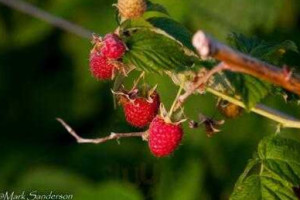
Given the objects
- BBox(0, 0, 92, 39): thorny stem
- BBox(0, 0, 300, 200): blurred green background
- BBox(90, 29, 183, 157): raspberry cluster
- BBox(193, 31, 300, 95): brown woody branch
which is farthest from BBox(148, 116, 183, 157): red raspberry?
BBox(0, 0, 92, 39): thorny stem

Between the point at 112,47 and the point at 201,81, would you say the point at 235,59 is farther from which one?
the point at 112,47

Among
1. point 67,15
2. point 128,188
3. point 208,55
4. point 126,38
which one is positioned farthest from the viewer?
point 67,15

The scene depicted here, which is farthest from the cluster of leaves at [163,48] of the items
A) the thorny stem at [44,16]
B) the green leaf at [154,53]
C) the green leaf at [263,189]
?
the thorny stem at [44,16]

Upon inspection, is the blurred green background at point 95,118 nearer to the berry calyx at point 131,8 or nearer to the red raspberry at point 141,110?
the red raspberry at point 141,110

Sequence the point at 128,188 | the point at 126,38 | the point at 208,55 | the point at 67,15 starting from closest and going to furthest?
1. the point at 208,55
2. the point at 126,38
3. the point at 128,188
4. the point at 67,15

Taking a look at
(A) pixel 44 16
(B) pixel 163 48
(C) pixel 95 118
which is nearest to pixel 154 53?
(B) pixel 163 48

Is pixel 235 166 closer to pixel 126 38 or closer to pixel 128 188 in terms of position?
pixel 128 188

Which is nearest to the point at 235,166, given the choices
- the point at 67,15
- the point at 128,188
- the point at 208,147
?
the point at 208,147
